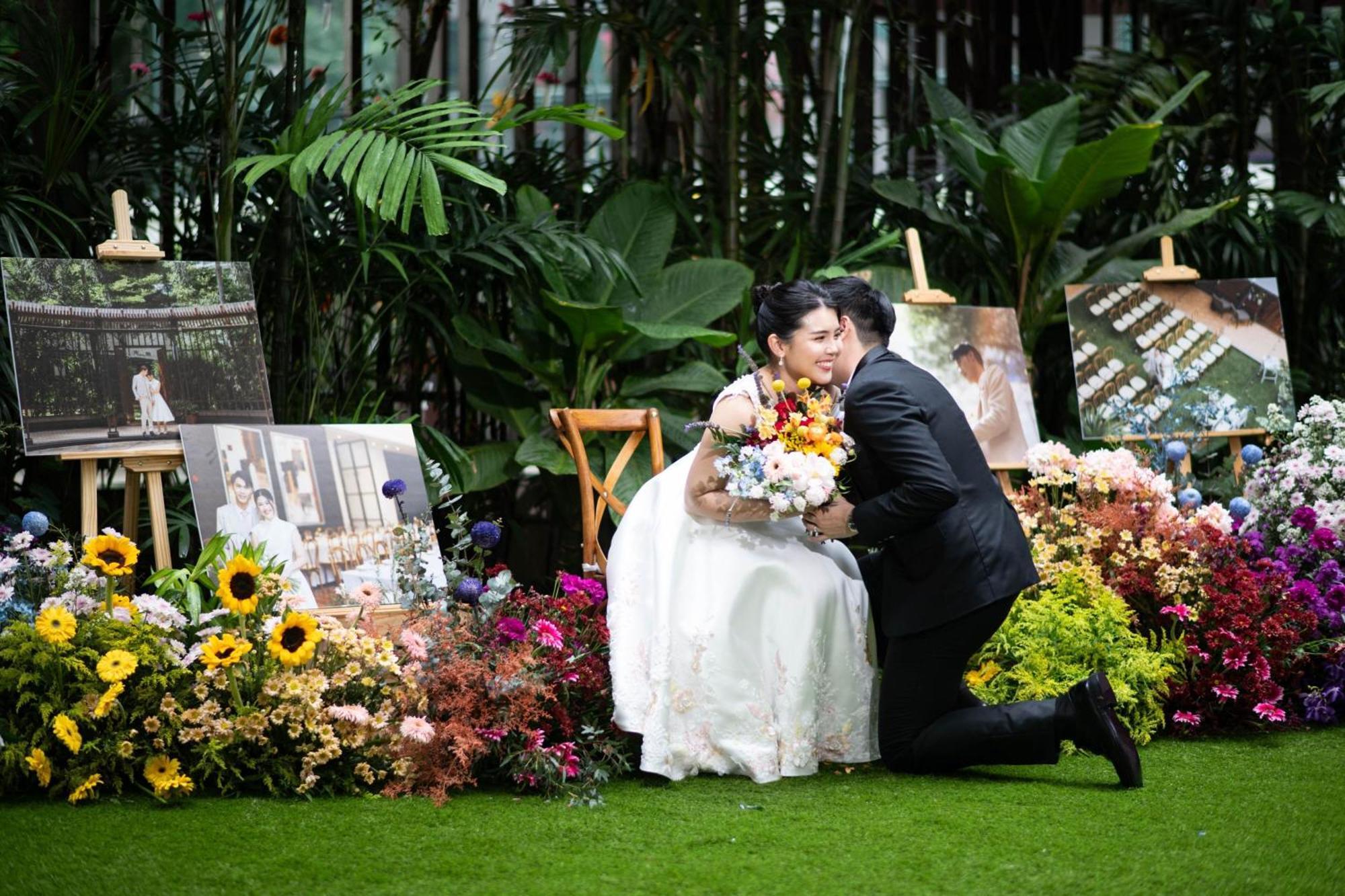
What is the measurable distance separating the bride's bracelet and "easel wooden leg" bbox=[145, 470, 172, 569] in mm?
1428

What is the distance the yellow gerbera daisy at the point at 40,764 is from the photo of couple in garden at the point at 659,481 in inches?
1.3

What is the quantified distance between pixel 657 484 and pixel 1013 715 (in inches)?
40.5

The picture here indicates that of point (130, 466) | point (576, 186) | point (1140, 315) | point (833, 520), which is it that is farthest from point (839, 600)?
point (576, 186)

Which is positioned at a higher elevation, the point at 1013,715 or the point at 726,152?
the point at 726,152

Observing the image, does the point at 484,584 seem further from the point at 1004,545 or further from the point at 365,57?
the point at 365,57

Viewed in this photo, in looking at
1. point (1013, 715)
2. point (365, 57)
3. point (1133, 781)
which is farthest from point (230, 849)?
point (365, 57)

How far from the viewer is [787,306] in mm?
3285

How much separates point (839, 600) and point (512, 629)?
774 millimetres

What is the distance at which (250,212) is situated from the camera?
474 cm

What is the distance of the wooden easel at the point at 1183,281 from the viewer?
4.95m

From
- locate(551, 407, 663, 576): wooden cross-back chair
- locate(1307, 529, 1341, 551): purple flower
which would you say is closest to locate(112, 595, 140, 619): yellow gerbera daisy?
locate(551, 407, 663, 576): wooden cross-back chair

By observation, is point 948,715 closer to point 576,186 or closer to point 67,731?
point 67,731

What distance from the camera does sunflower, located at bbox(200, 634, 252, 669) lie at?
2740 millimetres

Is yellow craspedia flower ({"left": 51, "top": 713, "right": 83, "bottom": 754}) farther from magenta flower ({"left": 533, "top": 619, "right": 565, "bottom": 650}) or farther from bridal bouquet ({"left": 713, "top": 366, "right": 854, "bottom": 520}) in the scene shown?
bridal bouquet ({"left": 713, "top": 366, "right": 854, "bottom": 520})
